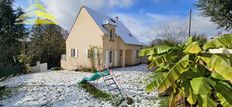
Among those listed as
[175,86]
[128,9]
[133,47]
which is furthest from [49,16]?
[133,47]

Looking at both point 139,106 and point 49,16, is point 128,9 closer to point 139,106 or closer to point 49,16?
point 49,16

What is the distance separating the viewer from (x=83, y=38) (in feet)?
85.6

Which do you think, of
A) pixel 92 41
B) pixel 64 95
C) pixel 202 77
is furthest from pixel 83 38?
pixel 202 77

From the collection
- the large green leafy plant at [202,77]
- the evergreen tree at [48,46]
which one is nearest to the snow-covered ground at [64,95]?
the large green leafy plant at [202,77]

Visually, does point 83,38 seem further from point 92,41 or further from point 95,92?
point 95,92

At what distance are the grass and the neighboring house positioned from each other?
9380 millimetres

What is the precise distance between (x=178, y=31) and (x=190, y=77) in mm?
25437

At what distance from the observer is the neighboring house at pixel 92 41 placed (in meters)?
25.0

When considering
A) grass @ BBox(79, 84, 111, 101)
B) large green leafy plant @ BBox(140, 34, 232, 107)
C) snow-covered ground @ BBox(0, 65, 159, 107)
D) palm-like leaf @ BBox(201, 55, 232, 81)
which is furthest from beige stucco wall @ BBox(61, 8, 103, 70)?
palm-like leaf @ BBox(201, 55, 232, 81)

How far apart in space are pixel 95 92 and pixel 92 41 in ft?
39.1

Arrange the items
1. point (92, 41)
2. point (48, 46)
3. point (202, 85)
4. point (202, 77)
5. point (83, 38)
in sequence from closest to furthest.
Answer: point (202, 85)
point (202, 77)
point (92, 41)
point (83, 38)
point (48, 46)

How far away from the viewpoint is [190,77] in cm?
585

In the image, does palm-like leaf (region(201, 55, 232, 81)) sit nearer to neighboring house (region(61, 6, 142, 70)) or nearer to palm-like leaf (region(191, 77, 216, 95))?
palm-like leaf (region(191, 77, 216, 95))

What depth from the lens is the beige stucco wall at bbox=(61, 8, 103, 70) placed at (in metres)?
25.1
